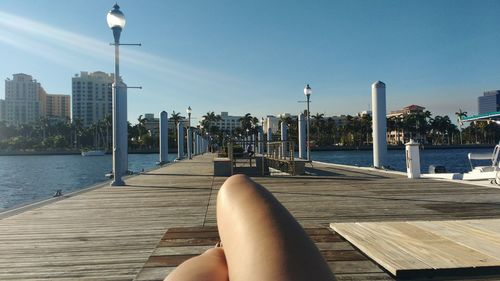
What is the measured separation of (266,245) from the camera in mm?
1138

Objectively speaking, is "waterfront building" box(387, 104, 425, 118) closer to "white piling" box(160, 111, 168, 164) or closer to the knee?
"white piling" box(160, 111, 168, 164)

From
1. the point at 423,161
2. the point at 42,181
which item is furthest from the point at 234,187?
the point at 423,161

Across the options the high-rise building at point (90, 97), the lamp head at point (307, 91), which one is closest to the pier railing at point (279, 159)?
the lamp head at point (307, 91)

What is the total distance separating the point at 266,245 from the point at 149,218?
17.1ft

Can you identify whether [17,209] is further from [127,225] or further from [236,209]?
[236,209]

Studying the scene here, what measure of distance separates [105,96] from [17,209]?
19695 cm

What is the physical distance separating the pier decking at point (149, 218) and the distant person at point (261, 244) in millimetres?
1700

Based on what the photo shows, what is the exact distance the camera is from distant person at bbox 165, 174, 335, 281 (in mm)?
1095

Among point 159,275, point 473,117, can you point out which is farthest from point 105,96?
point 159,275

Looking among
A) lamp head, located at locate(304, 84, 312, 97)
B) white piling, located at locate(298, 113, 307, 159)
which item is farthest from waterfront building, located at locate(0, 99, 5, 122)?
lamp head, located at locate(304, 84, 312, 97)

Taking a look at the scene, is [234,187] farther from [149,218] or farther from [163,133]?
[163,133]

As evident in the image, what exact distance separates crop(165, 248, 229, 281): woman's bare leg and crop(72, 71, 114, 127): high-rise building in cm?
19384

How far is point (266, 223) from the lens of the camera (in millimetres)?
1195

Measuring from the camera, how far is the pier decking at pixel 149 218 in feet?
11.4
